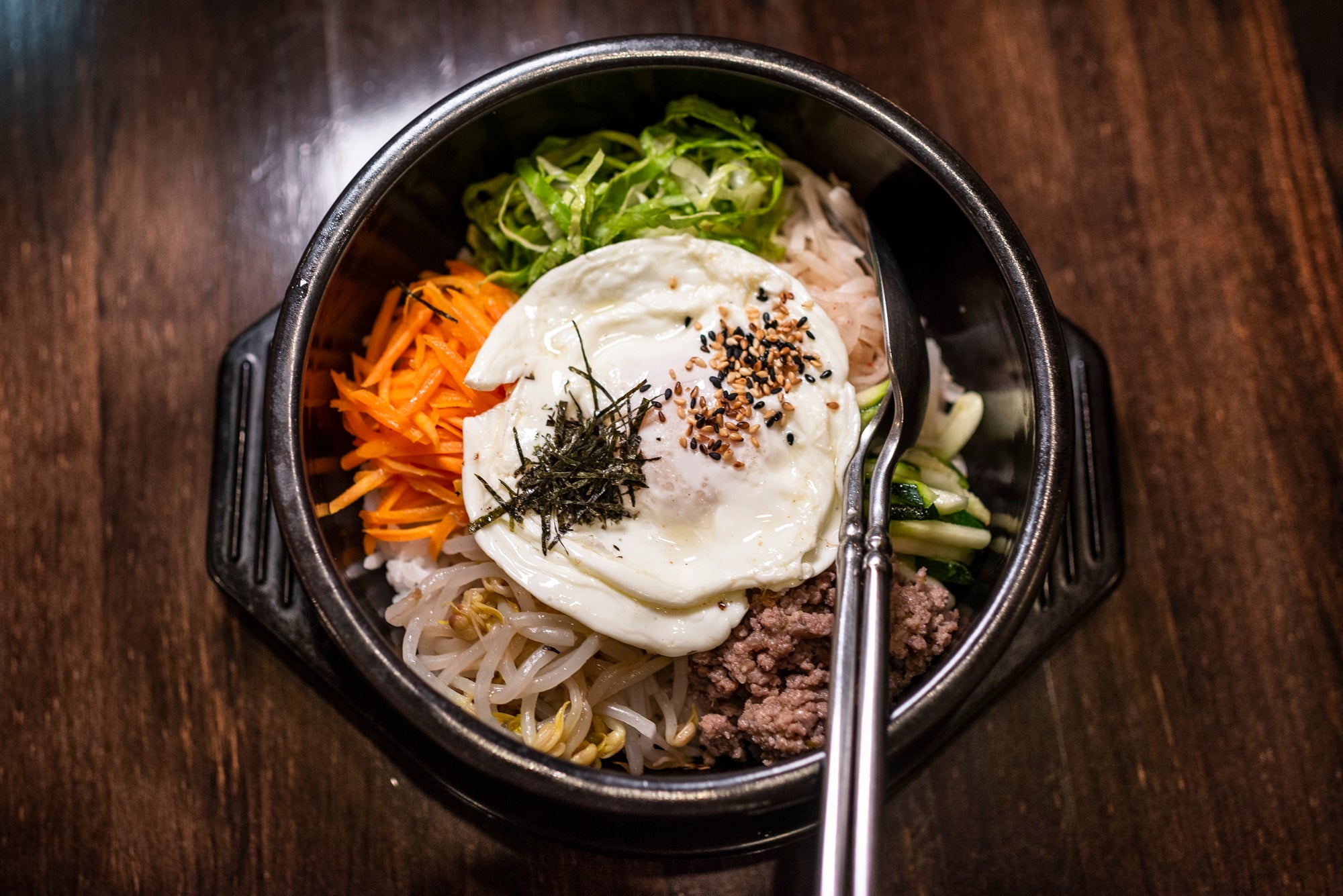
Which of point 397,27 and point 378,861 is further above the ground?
point 397,27

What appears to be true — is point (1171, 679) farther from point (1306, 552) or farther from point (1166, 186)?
point (1166, 186)

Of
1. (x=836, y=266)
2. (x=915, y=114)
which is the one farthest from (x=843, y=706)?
(x=915, y=114)

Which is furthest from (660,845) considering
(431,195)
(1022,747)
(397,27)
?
(397,27)

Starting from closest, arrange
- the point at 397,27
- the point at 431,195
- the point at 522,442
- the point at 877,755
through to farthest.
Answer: the point at 877,755 < the point at 522,442 < the point at 431,195 < the point at 397,27

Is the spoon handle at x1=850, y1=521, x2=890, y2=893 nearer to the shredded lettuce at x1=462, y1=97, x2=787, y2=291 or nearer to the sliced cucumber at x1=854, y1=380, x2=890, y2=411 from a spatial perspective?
the sliced cucumber at x1=854, y1=380, x2=890, y2=411

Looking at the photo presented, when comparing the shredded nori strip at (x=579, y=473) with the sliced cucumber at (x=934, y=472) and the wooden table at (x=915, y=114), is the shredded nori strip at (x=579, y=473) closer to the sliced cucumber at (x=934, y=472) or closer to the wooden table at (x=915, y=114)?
the sliced cucumber at (x=934, y=472)

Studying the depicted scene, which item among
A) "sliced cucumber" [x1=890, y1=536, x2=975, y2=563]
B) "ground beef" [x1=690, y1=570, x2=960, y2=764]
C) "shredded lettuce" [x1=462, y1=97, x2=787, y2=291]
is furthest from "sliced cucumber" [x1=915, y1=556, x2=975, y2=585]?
"shredded lettuce" [x1=462, y1=97, x2=787, y2=291]
